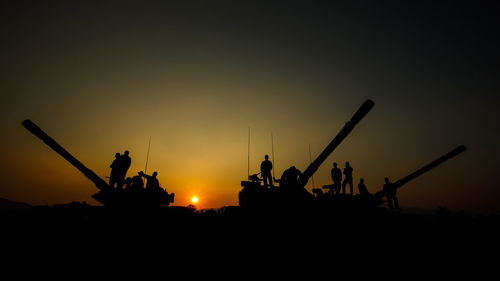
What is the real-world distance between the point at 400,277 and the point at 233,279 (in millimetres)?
3633

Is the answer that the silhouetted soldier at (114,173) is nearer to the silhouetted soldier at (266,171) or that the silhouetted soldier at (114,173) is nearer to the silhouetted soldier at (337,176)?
the silhouetted soldier at (266,171)

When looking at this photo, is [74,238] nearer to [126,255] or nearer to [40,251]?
[40,251]

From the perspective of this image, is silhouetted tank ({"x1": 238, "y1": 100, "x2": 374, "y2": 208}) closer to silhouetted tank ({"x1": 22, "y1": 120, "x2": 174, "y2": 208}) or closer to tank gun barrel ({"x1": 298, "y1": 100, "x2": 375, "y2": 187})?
tank gun barrel ({"x1": 298, "y1": 100, "x2": 375, "y2": 187})

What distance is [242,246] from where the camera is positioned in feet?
19.7

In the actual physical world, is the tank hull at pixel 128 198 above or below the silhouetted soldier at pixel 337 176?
below

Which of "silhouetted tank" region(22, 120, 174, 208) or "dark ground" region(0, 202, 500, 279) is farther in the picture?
"silhouetted tank" region(22, 120, 174, 208)

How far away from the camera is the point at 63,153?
7.40 metres

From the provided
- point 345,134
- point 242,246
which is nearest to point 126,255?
point 242,246

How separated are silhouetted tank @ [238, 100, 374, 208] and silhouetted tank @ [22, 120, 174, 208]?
165 inches

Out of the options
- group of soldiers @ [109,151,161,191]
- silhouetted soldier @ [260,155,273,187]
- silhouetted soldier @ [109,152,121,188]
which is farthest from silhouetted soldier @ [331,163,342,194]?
silhouetted soldier @ [109,152,121,188]

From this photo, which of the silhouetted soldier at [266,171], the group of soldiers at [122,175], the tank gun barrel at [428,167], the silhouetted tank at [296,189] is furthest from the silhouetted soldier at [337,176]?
the group of soldiers at [122,175]

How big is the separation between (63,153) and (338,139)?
30.9 feet

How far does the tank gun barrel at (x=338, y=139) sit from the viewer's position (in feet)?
17.1

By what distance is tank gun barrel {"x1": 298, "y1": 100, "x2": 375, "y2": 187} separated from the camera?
5211mm
